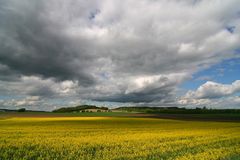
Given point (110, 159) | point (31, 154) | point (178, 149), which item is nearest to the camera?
point (110, 159)

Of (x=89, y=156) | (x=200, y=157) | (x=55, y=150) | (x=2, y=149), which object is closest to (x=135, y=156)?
(x=89, y=156)

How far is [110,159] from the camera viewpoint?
48.0ft

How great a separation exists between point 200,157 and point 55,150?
9.55 meters

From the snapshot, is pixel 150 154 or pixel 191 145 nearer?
pixel 150 154

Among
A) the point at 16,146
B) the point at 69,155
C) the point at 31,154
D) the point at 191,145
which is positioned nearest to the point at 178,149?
the point at 191,145

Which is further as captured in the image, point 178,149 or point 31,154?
point 178,149

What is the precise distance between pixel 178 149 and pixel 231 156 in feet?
12.3

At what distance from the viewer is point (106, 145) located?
1997 centimetres

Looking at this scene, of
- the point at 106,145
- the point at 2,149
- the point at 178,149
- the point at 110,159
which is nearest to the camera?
the point at 110,159

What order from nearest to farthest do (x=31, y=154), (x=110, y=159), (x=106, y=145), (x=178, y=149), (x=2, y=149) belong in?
(x=110, y=159), (x=31, y=154), (x=2, y=149), (x=178, y=149), (x=106, y=145)

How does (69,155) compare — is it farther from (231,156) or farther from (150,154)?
(231,156)

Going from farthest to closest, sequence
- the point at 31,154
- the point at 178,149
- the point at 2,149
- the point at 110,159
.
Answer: the point at 178,149, the point at 2,149, the point at 31,154, the point at 110,159

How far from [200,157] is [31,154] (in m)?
10.4

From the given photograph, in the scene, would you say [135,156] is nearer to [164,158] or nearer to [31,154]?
[164,158]
